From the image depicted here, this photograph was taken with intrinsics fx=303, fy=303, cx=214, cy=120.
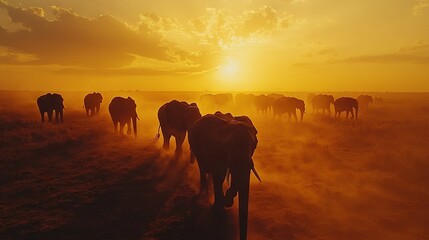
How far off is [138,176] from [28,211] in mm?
3861

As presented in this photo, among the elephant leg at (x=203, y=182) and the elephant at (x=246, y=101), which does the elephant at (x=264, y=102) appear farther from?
the elephant leg at (x=203, y=182)

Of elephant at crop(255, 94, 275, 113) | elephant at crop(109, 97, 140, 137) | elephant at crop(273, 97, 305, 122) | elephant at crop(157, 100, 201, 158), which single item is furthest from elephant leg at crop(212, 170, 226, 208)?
elephant at crop(255, 94, 275, 113)

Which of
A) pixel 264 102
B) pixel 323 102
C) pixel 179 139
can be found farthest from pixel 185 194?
pixel 323 102

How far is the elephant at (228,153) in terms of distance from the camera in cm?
712

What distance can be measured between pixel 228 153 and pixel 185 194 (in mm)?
3525

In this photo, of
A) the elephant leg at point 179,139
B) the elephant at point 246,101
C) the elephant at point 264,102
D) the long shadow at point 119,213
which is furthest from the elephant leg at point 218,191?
the elephant at point 246,101

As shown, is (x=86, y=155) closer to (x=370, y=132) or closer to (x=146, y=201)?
(x=146, y=201)

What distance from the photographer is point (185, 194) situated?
1036 centimetres

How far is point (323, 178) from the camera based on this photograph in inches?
497

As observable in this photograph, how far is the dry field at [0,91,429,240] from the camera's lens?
7988mm

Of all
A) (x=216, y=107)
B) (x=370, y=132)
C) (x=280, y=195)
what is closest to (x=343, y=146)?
(x=370, y=132)

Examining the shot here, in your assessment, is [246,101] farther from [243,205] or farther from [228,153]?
[243,205]

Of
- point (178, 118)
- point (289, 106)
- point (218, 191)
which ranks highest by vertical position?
point (178, 118)

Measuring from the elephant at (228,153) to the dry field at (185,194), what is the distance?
112 cm
